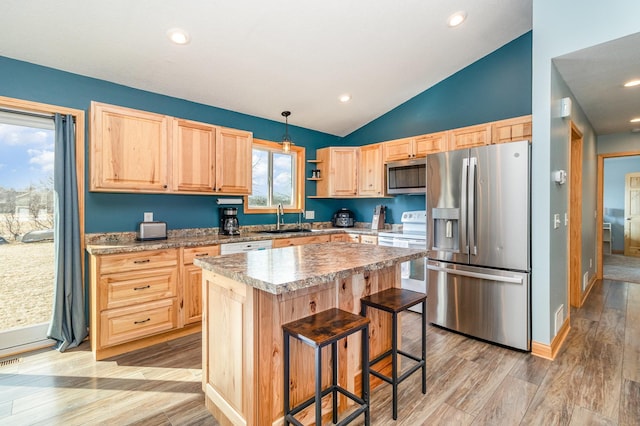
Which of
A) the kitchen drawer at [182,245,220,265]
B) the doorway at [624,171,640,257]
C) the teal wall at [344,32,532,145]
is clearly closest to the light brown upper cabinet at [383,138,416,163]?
the teal wall at [344,32,532,145]

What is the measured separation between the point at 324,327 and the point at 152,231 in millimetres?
2349

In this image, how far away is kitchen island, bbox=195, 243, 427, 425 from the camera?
1.52 meters

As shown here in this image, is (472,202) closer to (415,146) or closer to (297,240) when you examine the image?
(415,146)

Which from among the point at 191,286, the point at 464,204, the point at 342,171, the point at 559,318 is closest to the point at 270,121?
the point at 342,171

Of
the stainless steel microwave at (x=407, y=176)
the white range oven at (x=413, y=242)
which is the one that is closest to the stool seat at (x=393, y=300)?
the white range oven at (x=413, y=242)

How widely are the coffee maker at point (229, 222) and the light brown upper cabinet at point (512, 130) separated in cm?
308

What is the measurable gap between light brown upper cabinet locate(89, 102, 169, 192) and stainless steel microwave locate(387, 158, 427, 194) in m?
2.81

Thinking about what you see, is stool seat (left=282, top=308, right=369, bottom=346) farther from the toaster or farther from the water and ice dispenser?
the toaster

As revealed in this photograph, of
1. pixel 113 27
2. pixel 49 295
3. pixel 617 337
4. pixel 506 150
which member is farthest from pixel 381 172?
pixel 49 295

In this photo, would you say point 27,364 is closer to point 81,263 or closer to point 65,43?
point 81,263

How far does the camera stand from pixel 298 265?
1.75 metres

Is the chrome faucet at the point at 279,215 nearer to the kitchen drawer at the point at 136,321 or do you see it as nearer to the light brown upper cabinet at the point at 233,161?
the light brown upper cabinet at the point at 233,161

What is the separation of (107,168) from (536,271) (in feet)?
12.8

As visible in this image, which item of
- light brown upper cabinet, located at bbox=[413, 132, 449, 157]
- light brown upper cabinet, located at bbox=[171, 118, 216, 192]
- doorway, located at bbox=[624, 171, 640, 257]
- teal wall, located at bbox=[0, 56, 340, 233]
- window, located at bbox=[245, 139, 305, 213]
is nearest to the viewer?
teal wall, located at bbox=[0, 56, 340, 233]
